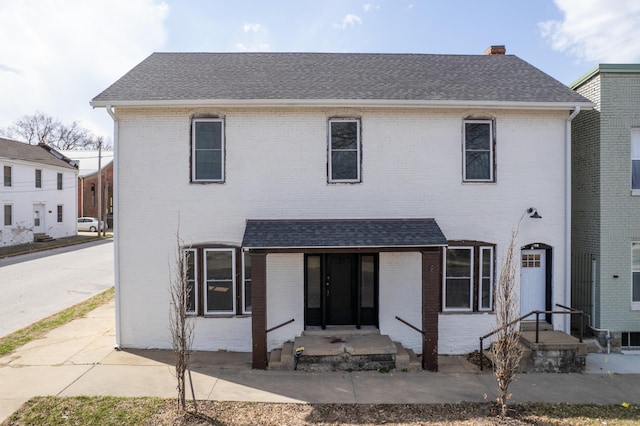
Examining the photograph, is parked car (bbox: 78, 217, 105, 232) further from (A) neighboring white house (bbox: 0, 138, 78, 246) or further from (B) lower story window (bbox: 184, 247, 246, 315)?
(B) lower story window (bbox: 184, 247, 246, 315)

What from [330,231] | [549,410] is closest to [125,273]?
[330,231]

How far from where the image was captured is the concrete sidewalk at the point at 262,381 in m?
6.97

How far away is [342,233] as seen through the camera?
8.56m

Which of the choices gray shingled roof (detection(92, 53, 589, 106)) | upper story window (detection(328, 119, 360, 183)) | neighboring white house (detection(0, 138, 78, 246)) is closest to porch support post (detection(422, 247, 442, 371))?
upper story window (detection(328, 119, 360, 183))

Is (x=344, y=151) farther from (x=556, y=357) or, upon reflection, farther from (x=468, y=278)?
(x=556, y=357)

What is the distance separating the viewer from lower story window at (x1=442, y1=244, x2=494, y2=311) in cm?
945

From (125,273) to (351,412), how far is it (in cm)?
628

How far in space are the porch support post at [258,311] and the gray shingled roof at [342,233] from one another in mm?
456

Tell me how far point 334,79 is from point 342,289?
5638 millimetres

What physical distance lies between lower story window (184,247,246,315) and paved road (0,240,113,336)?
18.4 feet

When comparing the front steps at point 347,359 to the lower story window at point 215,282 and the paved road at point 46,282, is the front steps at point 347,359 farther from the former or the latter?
the paved road at point 46,282

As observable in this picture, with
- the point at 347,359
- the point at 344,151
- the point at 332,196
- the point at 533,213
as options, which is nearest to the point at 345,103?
the point at 344,151

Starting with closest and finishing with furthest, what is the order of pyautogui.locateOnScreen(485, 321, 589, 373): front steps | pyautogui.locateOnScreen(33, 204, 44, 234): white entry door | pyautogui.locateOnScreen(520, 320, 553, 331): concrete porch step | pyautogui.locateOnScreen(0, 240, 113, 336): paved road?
pyautogui.locateOnScreen(485, 321, 589, 373): front steps → pyautogui.locateOnScreen(520, 320, 553, 331): concrete porch step → pyautogui.locateOnScreen(0, 240, 113, 336): paved road → pyautogui.locateOnScreen(33, 204, 44, 234): white entry door

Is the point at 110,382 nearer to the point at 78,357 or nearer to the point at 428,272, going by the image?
the point at 78,357
